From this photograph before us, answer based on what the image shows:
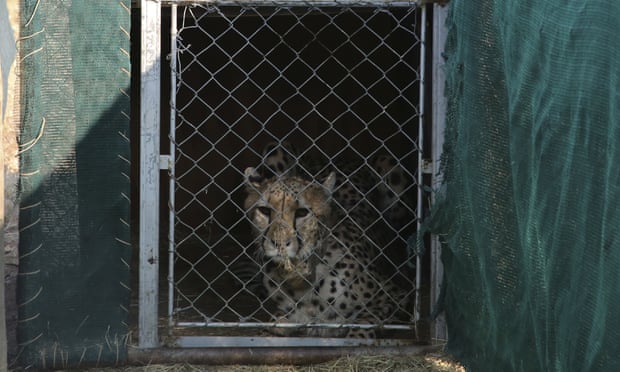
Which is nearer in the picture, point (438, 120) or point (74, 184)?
point (74, 184)

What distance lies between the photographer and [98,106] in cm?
424

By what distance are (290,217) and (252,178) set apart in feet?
1.47

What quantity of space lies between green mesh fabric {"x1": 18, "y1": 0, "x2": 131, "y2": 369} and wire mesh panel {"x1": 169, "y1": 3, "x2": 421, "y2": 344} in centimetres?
34

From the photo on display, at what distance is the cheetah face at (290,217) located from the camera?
16.5 feet

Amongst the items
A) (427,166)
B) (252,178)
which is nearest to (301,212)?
(252,178)

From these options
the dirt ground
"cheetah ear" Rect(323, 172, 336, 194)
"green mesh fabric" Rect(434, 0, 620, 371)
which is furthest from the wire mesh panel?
"green mesh fabric" Rect(434, 0, 620, 371)

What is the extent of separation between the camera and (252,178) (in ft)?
17.7

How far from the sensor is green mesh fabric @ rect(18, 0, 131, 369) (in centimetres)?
416

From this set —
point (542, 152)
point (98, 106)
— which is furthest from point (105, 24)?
point (542, 152)

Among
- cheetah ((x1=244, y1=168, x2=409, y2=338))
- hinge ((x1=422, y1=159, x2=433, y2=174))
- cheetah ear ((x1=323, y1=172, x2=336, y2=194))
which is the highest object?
hinge ((x1=422, y1=159, x2=433, y2=174))

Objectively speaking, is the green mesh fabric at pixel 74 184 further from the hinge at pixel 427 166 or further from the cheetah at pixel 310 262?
the hinge at pixel 427 166

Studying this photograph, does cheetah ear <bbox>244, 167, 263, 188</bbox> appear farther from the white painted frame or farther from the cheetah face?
the white painted frame

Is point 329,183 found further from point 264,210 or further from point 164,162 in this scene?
point 164,162

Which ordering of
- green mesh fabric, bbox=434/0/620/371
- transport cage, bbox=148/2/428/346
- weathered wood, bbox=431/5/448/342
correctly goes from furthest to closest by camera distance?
1. transport cage, bbox=148/2/428/346
2. weathered wood, bbox=431/5/448/342
3. green mesh fabric, bbox=434/0/620/371
